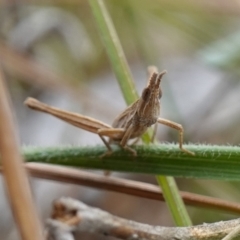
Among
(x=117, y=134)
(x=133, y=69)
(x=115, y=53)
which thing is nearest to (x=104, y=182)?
(x=117, y=134)

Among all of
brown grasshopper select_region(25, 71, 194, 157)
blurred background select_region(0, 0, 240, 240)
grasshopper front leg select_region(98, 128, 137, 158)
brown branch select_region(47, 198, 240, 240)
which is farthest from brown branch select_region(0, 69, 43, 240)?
blurred background select_region(0, 0, 240, 240)

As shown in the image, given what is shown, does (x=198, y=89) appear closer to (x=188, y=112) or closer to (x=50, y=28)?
(x=188, y=112)

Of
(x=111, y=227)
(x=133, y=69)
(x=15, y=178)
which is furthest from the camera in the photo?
(x=133, y=69)

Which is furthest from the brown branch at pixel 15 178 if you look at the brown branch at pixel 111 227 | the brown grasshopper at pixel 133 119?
the brown grasshopper at pixel 133 119

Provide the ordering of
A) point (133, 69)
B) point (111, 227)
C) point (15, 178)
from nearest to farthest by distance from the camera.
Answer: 1. point (15, 178)
2. point (111, 227)
3. point (133, 69)

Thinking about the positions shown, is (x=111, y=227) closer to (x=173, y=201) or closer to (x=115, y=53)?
(x=173, y=201)

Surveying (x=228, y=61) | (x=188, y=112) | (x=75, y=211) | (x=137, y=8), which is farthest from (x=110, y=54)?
(x=188, y=112)

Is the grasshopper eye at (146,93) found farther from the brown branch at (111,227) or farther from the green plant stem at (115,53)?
the brown branch at (111,227)
